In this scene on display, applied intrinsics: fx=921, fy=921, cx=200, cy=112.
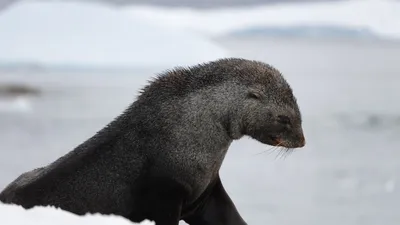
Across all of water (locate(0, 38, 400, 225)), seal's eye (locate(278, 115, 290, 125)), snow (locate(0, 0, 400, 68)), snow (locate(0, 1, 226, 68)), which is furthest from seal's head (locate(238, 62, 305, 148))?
snow (locate(0, 1, 226, 68))

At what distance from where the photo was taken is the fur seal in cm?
351

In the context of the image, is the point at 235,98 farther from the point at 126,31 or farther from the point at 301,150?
the point at 126,31

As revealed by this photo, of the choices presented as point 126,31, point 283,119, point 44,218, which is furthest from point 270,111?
point 126,31

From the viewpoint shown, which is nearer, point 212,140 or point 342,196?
point 212,140

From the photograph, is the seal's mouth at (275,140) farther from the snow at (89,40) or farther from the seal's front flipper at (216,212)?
the snow at (89,40)

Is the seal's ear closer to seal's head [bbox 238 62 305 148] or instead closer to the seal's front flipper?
seal's head [bbox 238 62 305 148]

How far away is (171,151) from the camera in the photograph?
3.53 meters

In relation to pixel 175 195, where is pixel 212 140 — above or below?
above

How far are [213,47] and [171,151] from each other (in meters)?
11.9

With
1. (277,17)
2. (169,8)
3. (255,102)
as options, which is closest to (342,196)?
(255,102)

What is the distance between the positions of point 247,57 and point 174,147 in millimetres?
15119

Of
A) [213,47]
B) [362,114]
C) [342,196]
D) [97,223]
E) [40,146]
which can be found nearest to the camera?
[97,223]

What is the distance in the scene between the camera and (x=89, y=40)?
1661 centimetres

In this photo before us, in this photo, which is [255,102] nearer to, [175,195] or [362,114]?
[175,195]
